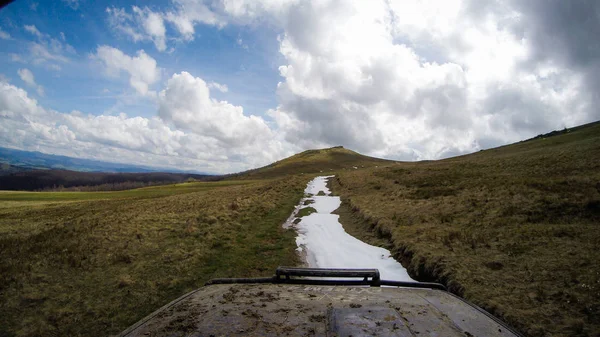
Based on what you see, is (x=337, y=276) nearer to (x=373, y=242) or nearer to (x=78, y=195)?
(x=373, y=242)

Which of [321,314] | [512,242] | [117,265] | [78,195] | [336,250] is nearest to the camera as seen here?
[321,314]

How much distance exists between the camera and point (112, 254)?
14.1 metres

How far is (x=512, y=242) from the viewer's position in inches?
484

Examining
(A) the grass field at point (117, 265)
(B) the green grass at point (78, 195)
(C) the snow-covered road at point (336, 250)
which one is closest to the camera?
(A) the grass field at point (117, 265)

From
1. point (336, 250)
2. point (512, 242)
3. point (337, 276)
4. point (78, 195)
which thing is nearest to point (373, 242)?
point (336, 250)

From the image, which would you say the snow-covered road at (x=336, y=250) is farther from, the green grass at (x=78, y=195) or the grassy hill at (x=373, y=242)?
the green grass at (x=78, y=195)

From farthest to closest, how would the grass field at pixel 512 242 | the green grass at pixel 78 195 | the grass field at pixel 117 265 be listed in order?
the green grass at pixel 78 195 → the grass field at pixel 117 265 → the grass field at pixel 512 242

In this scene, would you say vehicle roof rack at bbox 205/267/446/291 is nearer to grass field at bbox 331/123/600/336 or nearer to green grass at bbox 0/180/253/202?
grass field at bbox 331/123/600/336

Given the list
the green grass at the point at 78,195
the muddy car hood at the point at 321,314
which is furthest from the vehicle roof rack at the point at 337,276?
the green grass at the point at 78,195

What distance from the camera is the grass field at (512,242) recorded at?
25.2 ft

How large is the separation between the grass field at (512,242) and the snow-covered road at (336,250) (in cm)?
71

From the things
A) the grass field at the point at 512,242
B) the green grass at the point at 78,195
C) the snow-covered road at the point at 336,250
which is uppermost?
the grass field at the point at 512,242

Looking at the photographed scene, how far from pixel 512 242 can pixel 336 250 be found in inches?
Result: 303

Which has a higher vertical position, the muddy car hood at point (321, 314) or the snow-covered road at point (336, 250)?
the muddy car hood at point (321, 314)
